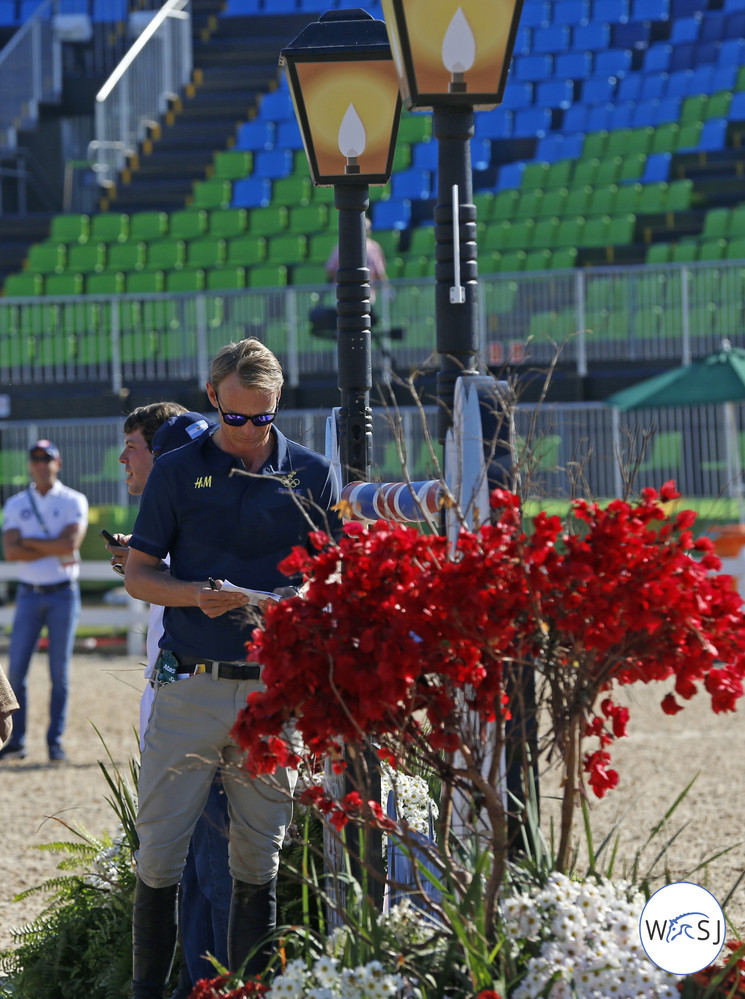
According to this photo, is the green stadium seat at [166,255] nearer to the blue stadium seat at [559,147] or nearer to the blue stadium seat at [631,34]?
the blue stadium seat at [559,147]

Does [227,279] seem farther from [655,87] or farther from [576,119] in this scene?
[655,87]

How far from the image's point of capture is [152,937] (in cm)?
357

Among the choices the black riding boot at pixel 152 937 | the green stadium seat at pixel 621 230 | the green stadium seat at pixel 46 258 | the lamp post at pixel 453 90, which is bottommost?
the black riding boot at pixel 152 937

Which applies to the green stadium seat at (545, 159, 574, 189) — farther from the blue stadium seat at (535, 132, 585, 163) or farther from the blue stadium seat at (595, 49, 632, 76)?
the blue stadium seat at (595, 49, 632, 76)

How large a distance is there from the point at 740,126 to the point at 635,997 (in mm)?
23977

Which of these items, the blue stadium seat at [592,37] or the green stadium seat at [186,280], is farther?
the blue stadium seat at [592,37]

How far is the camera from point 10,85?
2988 centimetres

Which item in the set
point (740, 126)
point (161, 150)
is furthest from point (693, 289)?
point (161, 150)

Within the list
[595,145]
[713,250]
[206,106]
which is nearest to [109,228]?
[206,106]

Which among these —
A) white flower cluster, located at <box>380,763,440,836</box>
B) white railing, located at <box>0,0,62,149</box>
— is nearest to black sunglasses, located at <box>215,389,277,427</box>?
white flower cluster, located at <box>380,763,440,836</box>

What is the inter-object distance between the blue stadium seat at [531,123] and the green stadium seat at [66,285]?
944 centimetres

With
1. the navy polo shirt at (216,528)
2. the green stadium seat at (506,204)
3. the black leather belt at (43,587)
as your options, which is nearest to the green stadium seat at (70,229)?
the green stadium seat at (506,204)

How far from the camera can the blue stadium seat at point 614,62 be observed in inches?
1096

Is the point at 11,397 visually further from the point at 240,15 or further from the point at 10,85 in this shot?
the point at 240,15
